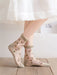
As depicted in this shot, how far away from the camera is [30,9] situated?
1.12 m

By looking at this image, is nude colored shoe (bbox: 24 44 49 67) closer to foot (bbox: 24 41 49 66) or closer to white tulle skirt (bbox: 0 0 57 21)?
foot (bbox: 24 41 49 66)

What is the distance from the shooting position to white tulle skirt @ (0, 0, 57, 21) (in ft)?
3.61

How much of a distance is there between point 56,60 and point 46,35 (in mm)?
233

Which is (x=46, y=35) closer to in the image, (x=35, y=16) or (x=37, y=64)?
(x=37, y=64)

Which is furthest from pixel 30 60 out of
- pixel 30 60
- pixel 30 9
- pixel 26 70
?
pixel 30 9

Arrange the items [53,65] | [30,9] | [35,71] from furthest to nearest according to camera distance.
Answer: [53,65], [35,71], [30,9]

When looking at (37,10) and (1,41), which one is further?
(1,41)

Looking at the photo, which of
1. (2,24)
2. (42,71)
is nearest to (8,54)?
(2,24)

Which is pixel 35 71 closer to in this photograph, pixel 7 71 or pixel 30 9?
pixel 7 71

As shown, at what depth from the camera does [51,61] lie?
1493 mm

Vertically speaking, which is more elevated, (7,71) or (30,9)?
(30,9)

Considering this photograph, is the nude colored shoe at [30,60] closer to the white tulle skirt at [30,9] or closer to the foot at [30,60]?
the foot at [30,60]

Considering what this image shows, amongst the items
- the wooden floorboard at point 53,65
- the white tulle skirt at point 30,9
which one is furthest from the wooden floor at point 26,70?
the white tulle skirt at point 30,9

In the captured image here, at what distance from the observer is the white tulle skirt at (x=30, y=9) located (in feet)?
3.61
